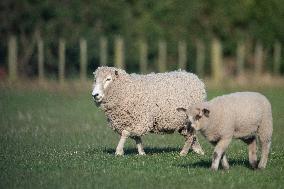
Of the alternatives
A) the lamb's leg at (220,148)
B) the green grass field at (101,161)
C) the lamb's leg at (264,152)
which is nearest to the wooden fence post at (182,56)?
the green grass field at (101,161)

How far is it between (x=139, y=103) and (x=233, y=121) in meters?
2.91

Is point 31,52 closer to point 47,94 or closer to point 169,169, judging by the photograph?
point 47,94

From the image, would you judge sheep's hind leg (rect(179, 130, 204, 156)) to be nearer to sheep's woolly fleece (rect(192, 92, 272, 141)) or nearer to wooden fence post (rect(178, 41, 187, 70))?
sheep's woolly fleece (rect(192, 92, 272, 141))

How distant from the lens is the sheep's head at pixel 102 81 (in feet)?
46.6

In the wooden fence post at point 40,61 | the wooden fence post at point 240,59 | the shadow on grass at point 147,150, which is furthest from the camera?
the wooden fence post at point 240,59

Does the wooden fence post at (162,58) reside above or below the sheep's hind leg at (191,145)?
above

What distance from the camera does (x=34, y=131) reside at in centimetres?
1886

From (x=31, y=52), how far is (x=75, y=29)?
7.69 ft

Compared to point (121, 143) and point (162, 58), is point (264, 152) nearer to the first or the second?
point (121, 143)

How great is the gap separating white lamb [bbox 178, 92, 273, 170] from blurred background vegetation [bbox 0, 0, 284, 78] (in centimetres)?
2324

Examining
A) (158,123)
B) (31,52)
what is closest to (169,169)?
(158,123)

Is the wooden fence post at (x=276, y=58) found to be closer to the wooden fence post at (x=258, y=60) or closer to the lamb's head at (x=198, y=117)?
the wooden fence post at (x=258, y=60)

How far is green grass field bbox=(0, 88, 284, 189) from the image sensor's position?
1128 centimetres

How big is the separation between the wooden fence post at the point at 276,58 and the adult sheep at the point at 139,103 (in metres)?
23.8
